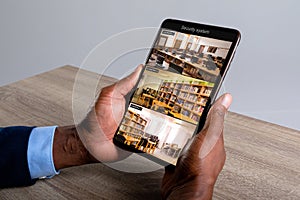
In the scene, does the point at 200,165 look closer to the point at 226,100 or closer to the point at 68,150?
the point at 226,100

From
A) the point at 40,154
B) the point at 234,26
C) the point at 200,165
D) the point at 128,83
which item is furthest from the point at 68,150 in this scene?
the point at 234,26

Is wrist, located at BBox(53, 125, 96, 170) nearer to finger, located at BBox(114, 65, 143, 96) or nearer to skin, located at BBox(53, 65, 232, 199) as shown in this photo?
skin, located at BBox(53, 65, 232, 199)

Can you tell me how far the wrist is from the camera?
820mm

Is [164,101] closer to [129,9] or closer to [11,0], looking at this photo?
[129,9]

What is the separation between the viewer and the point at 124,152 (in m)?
0.84

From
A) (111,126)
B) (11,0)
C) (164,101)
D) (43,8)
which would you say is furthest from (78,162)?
(11,0)

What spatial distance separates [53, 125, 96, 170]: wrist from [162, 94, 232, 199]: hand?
0.19 m

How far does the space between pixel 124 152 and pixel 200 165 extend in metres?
0.21

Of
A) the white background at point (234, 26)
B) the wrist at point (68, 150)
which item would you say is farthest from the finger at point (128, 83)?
the white background at point (234, 26)

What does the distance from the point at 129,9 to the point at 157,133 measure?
1.41m

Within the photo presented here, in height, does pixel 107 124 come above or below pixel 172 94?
below

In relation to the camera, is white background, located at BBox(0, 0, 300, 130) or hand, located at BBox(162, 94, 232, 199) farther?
white background, located at BBox(0, 0, 300, 130)

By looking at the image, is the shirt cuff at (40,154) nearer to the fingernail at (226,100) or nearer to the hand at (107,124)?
the hand at (107,124)

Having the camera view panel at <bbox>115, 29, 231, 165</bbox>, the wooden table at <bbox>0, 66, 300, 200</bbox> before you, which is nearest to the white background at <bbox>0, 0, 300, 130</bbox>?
the wooden table at <bbox>0, 66, 300, 200</bbox>
